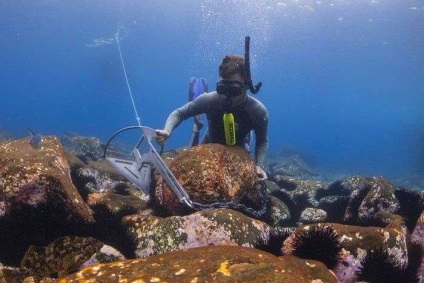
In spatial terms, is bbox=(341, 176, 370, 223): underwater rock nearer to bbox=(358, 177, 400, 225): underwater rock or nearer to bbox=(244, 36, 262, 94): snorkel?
bbox=(358, 177, 400, 225): underwater rock

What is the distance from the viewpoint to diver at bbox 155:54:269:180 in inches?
253

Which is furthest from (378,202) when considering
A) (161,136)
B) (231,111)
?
(161,136)

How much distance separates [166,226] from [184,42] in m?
52.4

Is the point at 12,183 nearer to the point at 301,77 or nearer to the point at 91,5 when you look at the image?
the point at 91,5

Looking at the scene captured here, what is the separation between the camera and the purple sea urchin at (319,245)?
340 cm

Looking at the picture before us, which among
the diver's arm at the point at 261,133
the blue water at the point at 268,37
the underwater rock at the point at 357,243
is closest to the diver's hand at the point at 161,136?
the diver's arm at the point at 261,133

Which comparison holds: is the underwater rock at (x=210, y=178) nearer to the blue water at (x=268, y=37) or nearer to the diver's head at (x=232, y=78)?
the diver's head at (x=232, y=78)

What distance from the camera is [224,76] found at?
21.3 ft

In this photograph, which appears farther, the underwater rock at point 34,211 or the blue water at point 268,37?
the blue water at point 268,37

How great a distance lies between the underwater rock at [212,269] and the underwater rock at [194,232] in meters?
1.17

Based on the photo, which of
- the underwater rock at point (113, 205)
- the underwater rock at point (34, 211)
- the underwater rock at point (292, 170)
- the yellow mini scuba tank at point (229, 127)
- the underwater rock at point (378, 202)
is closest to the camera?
the underwater rock at point (34, 211)

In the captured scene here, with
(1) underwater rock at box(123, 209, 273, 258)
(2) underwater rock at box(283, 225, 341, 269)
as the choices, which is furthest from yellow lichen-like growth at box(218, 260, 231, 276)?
(1) underwater rock at box(123, 209, 273, 258)

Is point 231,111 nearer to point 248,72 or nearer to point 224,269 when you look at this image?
point 248,72

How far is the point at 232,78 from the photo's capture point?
6.46m
